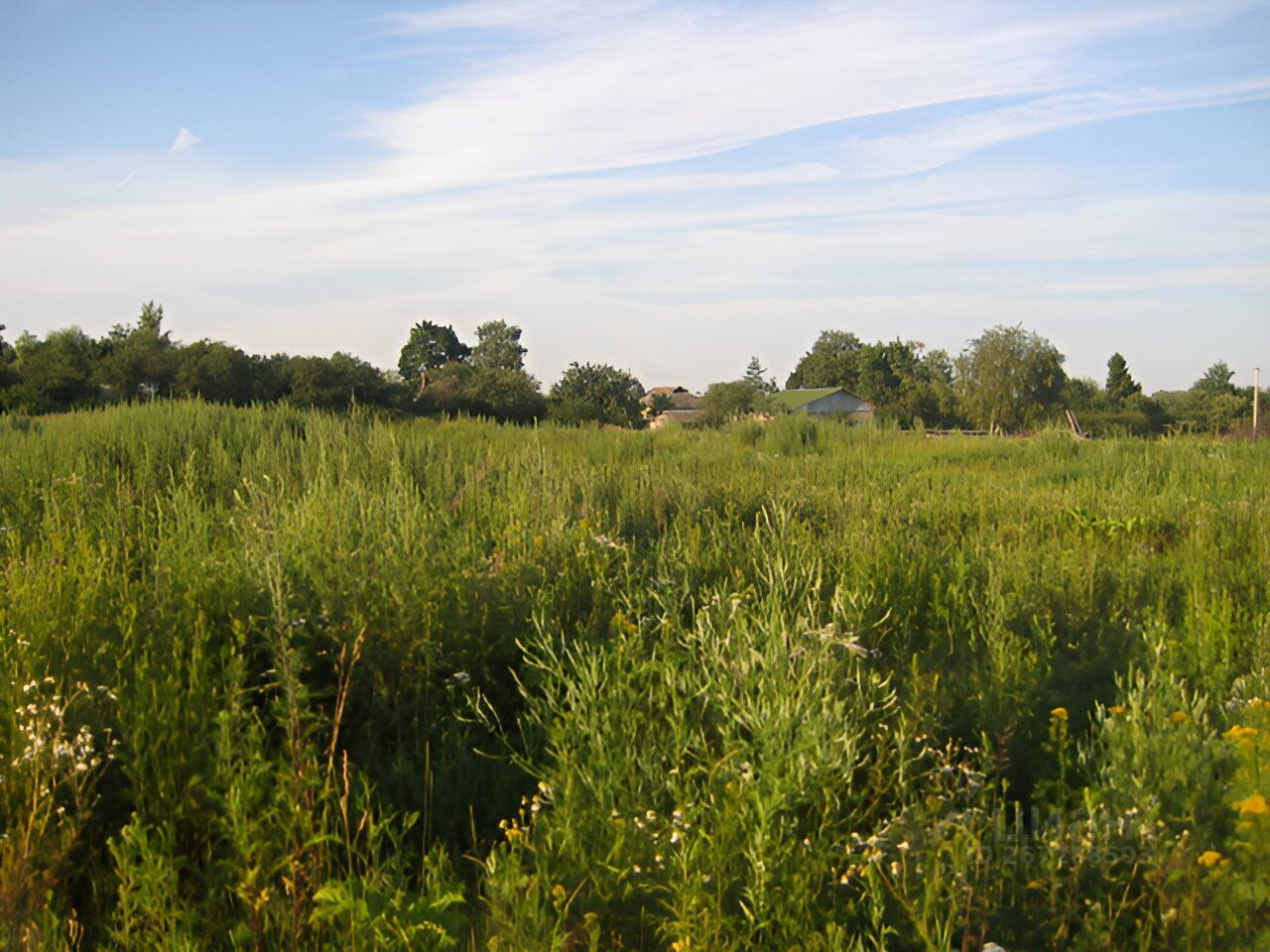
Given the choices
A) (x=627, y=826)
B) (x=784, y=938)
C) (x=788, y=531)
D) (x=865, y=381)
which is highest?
(x=865, y=381)

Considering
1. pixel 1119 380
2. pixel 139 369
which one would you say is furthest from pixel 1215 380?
pixel 139 369

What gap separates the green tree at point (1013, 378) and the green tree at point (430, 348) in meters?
51.5

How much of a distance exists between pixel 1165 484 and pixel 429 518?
30.6 feet

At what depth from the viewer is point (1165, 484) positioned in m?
11.2

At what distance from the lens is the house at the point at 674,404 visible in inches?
2560

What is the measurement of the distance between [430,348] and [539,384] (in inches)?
1943

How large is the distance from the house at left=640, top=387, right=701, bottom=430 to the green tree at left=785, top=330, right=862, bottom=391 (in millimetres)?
12594

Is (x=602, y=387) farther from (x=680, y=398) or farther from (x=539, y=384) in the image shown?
(x=680, y=398)

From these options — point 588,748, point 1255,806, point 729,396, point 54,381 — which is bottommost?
point 588,748

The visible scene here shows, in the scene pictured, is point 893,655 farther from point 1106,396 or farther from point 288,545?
point 1106,396

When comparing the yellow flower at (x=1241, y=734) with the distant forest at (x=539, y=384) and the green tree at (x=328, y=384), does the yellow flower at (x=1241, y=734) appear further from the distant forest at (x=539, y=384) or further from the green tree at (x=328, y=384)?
the green tree at (x=328, y=384)

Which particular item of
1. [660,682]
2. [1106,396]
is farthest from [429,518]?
[1106,396]

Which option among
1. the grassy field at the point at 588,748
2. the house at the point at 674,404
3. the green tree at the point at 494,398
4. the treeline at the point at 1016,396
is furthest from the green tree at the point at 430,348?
the grassy field at the point at 588,748

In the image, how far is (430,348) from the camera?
91.0 meters
